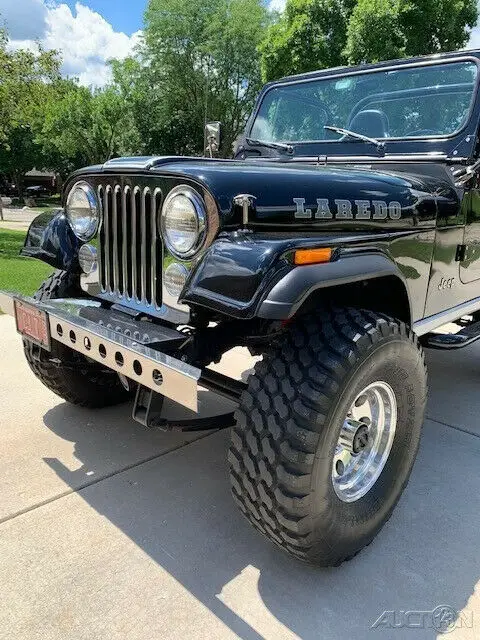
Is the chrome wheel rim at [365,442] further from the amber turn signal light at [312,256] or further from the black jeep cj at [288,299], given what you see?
the amber turn signal light at [312,256]

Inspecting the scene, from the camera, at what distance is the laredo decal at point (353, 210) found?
197cm

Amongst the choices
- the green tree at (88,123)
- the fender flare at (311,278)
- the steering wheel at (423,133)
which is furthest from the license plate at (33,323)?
the green tree at (88,123)

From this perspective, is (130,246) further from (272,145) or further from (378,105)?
(378,105)

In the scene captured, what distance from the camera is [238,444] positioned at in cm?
184

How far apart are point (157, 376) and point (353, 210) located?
999 mm

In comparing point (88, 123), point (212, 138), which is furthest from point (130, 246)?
point (88, 123)

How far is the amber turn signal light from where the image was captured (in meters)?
1.74

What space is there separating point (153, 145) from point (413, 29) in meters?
18.2

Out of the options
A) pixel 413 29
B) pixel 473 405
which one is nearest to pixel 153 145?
pixel 413 29

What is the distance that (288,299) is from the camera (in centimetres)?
161

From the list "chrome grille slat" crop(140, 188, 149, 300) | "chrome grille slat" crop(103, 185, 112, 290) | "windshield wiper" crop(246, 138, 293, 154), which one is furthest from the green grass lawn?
"chrome grille slat" crop(140, 188, 149, 300)

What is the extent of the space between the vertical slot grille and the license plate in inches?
11.7

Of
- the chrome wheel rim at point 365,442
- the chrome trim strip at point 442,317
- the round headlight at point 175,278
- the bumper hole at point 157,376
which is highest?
the round headlight at point 175,278

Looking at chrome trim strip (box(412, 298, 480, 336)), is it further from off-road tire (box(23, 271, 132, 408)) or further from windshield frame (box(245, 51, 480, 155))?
off-road tire (box(23, 271, 132, 408))
